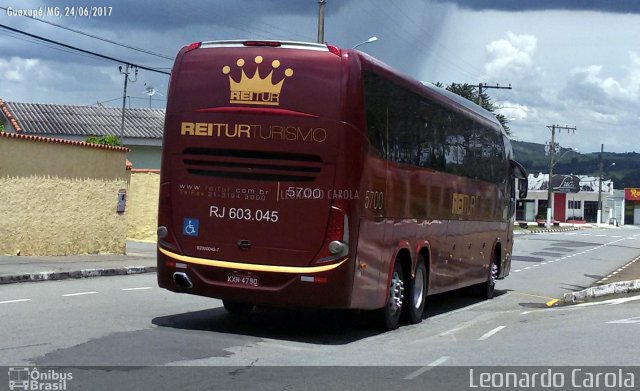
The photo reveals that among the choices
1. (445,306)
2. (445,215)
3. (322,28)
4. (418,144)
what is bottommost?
(445,306)

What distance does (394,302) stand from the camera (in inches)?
489

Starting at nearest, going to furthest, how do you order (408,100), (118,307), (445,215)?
(408,100), (118,307), (445,215)

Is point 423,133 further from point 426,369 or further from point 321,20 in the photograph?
point 321,20

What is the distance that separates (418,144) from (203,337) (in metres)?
4.35

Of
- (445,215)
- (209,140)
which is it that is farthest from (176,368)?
(445,215)

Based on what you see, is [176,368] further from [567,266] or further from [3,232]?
[567,266]

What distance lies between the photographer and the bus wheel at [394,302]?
40.1ft

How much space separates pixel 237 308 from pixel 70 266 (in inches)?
307

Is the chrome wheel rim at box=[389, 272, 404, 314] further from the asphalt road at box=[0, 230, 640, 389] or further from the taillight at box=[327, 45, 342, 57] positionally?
the taillight at box=[327, 45, 342, 57]

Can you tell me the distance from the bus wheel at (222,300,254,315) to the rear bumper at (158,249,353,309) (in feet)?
Result: 6.46

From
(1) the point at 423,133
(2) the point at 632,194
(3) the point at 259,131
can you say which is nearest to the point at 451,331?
(1) the point at 423,133

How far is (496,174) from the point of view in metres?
18.5

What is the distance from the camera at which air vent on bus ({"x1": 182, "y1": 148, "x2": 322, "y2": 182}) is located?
10570 mm

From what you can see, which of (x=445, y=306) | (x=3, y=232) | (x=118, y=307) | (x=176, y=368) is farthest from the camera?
(x=3, y=232)
